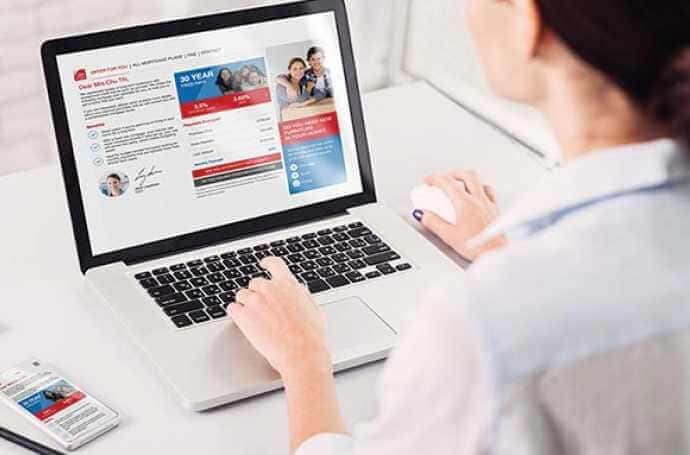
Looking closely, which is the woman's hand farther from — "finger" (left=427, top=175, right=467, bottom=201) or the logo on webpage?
the logo on webpage

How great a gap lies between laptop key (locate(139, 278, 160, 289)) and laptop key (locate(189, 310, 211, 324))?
0.07m

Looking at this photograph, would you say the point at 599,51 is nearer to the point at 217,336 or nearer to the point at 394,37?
the point at 217,336

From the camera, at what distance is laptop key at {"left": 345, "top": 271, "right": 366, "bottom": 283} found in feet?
4.21

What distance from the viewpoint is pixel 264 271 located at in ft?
4.23

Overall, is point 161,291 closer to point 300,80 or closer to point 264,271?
point 264,271

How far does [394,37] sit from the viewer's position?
79.9 inches

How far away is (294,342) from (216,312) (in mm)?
142

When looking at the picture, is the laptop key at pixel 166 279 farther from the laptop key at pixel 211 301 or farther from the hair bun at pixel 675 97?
the hair bun at pixel 675 97

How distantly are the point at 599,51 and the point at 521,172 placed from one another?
3.10 feet

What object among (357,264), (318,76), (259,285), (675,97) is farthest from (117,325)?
(675,97)

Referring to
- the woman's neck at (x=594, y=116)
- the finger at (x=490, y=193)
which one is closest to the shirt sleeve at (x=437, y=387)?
the woman's neck at (x=594, y=116)

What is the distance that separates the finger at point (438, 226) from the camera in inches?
54.2

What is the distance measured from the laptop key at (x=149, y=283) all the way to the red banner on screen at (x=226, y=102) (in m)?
0.19

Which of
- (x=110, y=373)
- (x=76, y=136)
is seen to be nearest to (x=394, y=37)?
(x=76, y=136)
